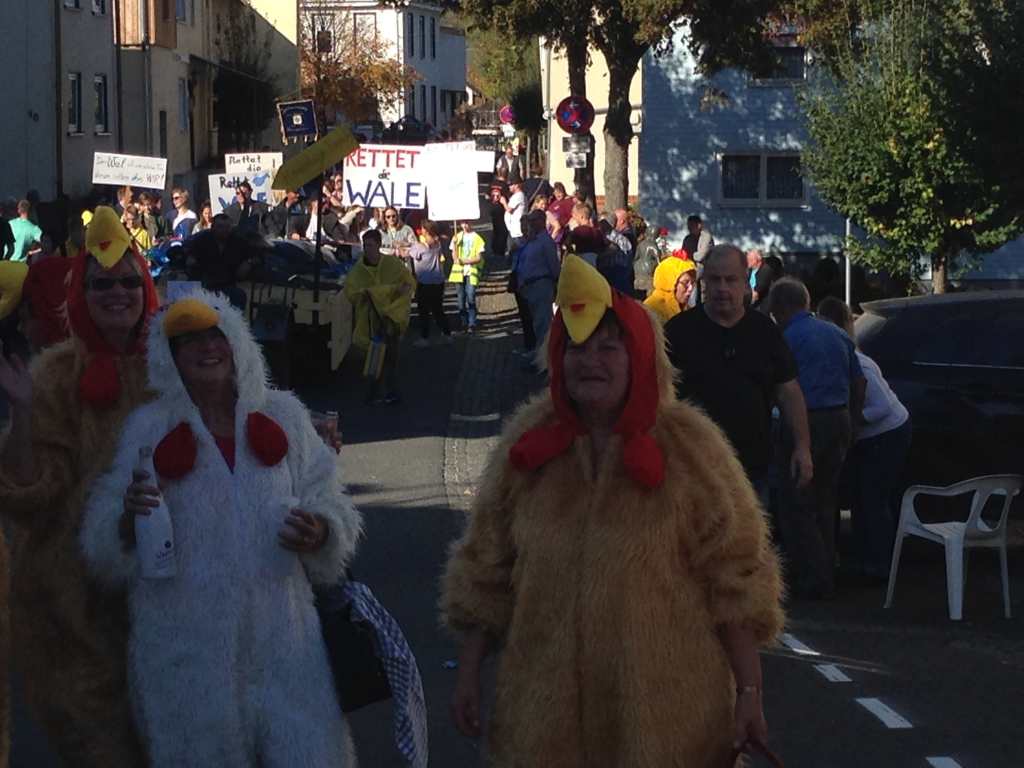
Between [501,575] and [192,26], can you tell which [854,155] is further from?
[192,26]

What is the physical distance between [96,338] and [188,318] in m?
0.58

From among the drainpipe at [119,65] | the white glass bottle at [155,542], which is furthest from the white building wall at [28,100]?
the white glass bottle at [155,542]

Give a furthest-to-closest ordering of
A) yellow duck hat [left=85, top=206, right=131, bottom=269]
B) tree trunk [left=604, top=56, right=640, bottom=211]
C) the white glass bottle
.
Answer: tree trunk [left=604, top=56, right=640, bottom=211], yellow duck hat [left=85, top=206, right=131, bottom=269], the white glass bottle

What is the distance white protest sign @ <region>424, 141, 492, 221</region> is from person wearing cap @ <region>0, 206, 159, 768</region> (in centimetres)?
2126

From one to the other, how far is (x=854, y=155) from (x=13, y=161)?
19.0 meters

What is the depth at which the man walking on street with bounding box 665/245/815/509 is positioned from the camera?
23.4ft

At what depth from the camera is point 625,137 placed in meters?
31.2

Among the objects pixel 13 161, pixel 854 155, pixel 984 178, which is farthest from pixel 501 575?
pixel 13 161

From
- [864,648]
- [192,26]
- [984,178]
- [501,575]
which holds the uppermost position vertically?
[192,26]

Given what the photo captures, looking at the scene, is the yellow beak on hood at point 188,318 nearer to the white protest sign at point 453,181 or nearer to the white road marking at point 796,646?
the white road marking at point 796,646

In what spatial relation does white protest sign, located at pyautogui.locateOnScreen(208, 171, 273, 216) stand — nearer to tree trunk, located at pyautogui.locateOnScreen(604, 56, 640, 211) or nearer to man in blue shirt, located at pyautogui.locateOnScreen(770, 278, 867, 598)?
tree trunk, located at pyautogui.locateOnScreen(604, 56, 640, 211)

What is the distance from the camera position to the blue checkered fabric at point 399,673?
168 inches

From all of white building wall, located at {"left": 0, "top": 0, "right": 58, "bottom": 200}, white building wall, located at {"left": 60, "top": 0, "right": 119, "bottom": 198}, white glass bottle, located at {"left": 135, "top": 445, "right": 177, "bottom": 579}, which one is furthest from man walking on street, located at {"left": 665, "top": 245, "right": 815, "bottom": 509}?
white building wall, located at {"left": 60, "top": 0, "right": 119, "bottom": 198}

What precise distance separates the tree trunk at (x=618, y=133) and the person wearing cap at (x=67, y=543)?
88.3ft
